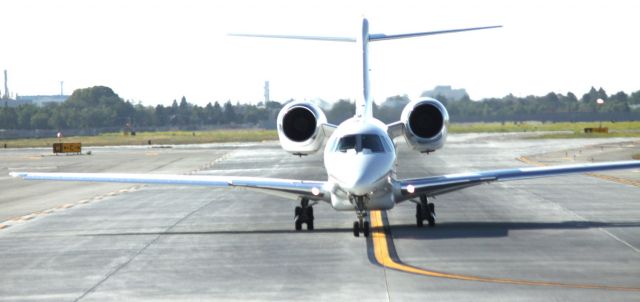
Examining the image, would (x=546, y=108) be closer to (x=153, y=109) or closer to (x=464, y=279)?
(x=153, y=109)

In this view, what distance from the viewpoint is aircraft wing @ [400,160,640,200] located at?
75.2 ft

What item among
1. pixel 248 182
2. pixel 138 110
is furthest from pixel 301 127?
pixel 138 110

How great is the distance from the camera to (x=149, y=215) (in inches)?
1152

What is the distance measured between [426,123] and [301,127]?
2972 millimetres

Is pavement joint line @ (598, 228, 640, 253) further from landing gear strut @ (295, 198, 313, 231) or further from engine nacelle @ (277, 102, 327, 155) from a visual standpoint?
engine nacelle @ (277, 102, 327, 155)

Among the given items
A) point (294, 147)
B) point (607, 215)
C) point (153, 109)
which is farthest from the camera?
point (153, 109)

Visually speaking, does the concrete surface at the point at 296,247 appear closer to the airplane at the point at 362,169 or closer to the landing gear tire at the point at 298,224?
the landing gear tire at the point at 298,224

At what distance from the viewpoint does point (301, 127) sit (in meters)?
24.9

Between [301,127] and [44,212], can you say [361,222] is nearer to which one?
[301,127]

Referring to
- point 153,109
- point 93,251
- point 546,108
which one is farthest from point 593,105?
point 93,251

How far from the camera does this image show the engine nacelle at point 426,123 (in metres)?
24.8

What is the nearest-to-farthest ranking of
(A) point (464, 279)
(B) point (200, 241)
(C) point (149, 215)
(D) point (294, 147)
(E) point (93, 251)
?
(A) point (464, 279) → (E) point (93, 251) → (B) point (200, 241) → (D) point (294, 147) → (C) point (149, 215)

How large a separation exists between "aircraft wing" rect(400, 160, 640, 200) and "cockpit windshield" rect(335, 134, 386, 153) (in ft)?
3.50

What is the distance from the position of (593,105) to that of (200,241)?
16950 cm
